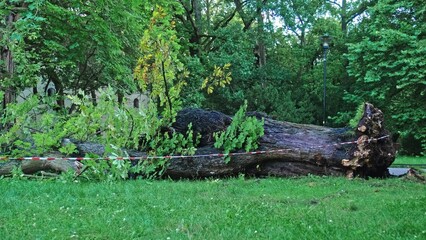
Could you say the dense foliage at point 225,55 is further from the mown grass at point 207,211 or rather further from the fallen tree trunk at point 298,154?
the mown grass at point 207,211

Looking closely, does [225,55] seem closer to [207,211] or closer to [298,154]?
[298,154]

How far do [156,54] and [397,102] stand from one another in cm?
1786

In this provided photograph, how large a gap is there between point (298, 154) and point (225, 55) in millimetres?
14282

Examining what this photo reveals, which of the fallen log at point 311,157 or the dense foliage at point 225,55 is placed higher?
the dense foliage at point 225,55

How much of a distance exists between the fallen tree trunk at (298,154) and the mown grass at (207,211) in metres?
1.43

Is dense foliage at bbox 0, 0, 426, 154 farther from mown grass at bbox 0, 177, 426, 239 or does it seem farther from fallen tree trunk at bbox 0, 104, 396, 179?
mown grass at bbox 0, 177, 426, 239

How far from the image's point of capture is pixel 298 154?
9.39 m

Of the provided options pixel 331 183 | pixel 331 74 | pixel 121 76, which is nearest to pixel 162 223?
pixel 331 183

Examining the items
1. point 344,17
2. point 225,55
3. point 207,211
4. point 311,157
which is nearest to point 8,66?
point 311,157

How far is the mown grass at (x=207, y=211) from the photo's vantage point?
413 centimetres

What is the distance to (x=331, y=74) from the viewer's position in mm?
29281

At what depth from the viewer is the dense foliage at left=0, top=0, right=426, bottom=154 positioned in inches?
424

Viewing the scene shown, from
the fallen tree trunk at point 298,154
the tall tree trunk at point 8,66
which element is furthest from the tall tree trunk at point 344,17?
the tall tree trunk at point 8,66

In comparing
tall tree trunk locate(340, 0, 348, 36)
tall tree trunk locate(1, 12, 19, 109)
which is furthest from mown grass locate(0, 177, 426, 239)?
tall tree trunk locate(340, 0, 348, 36)
